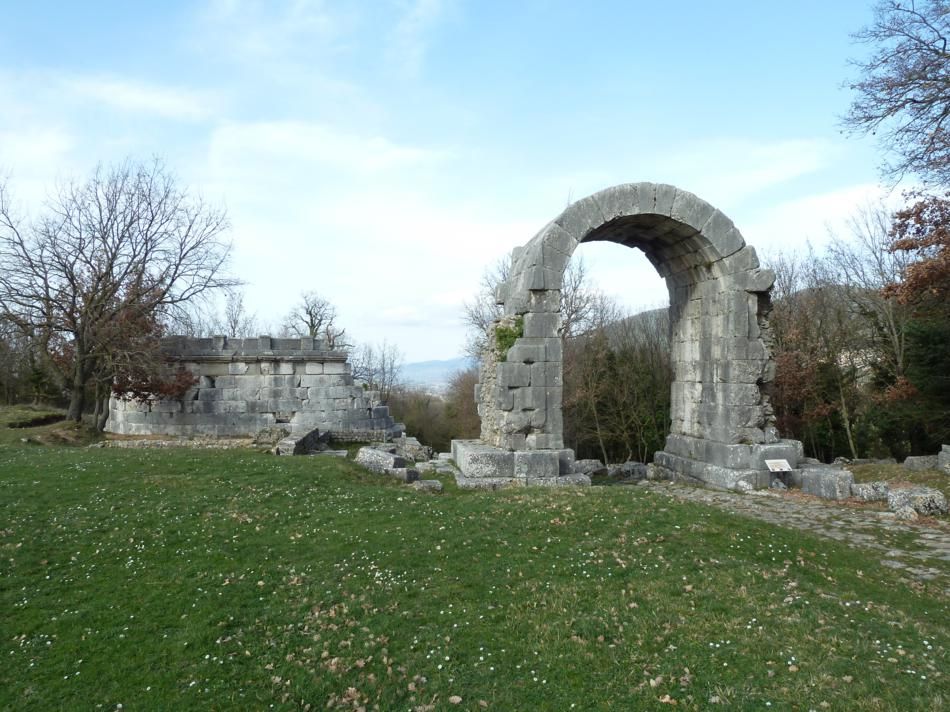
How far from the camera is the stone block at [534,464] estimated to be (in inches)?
456

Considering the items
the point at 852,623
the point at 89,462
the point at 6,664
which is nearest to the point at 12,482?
the point at 89,462

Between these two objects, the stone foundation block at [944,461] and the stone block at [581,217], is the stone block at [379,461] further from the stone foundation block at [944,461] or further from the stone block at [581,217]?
the stone foundation block at [944,461]

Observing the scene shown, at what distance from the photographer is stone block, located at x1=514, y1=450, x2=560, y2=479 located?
38.0ft

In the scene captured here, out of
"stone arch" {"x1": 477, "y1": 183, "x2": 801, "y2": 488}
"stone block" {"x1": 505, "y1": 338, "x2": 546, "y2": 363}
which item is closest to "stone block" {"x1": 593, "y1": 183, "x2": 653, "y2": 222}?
"stone arch" {"x1": 477, "y1": 183, "x2": 801, "y2": 488}

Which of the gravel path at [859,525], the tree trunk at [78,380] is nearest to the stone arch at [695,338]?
the gravel path at [859,525]

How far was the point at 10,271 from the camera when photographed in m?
19.6

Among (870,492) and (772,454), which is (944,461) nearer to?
(870,492)

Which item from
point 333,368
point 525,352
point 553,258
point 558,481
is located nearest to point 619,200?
point 553,258

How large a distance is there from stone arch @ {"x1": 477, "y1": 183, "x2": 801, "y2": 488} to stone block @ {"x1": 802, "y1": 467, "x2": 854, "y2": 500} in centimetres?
60

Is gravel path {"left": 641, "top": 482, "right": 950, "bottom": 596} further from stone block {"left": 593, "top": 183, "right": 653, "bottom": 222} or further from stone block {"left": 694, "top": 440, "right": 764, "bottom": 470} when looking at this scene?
stone block {"left": 593, "top": 183, "right": 653, "bottom": 222}

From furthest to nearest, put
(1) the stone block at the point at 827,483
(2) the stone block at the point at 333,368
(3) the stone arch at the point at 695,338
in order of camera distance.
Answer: (2) the stone block at the point at 333,368 → (3) the stone arch at the point at 695,338 → (1) the stone block at the point at 827,483

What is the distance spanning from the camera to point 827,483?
11203 millimetres

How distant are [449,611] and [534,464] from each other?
5.91 metres

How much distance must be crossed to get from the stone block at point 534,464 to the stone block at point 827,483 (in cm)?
486
